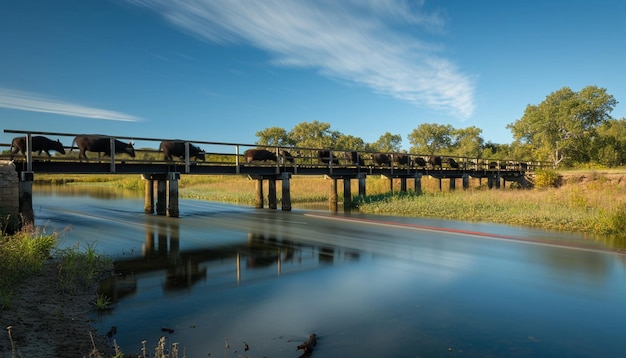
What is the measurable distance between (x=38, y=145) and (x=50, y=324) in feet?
50.8

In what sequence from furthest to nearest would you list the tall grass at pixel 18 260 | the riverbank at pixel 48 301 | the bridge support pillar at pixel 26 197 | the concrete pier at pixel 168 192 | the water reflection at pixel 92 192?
the water reflection at pixel 92 192, the concrete pier at pixel 168 192, the bridge support pillar at pixel 26 197, the tall grass at pixel 18 260, the riverbank at pixel 48 301

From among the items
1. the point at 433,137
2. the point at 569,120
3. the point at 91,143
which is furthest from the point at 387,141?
the point at 91,143

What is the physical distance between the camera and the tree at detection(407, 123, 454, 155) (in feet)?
346

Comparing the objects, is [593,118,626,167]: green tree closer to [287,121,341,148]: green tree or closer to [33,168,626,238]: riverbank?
[33,168,626,238]: riverbank

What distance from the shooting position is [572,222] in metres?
18.3

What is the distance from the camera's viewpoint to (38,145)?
1833 centimetres

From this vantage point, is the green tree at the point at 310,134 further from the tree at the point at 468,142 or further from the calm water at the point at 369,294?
Answer: the calm water at the point at 369,294

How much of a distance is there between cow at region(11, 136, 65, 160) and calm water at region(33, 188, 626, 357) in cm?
570

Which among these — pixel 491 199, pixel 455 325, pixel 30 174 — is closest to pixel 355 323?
pixel 455 325

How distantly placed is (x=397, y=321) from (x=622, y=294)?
5242 millimetres

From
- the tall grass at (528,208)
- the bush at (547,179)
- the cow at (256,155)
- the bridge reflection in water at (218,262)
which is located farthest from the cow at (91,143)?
the bush at (547,179)

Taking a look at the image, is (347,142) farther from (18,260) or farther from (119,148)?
(18,260)

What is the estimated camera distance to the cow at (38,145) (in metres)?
17.8

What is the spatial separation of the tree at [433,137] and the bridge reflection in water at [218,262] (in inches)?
3782
